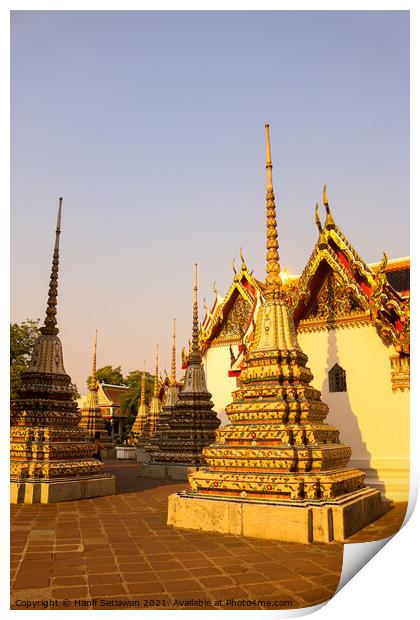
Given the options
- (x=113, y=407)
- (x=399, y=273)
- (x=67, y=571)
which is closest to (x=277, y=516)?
(x=67, y=571)

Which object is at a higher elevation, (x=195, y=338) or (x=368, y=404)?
(x=195, y=338)

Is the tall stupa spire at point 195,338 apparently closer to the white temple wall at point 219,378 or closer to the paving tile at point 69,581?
the white temple wall at point 219,378

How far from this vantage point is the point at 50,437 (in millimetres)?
10234

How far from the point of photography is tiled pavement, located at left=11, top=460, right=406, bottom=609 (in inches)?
149

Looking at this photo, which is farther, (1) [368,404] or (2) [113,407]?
(2) [113,407]

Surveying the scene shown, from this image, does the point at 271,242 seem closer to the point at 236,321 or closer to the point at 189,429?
the point at 189,429

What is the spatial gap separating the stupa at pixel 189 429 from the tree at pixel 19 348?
491 centimetres

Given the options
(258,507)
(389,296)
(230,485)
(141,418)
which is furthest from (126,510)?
(141,418)

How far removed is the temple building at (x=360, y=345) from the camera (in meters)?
10.8

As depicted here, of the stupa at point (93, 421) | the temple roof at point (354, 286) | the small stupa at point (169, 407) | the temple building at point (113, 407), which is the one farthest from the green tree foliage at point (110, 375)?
the temple roof at point (354, 286)

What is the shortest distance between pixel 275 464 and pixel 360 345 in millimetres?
6065

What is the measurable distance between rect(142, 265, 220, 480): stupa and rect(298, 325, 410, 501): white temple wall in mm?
4219

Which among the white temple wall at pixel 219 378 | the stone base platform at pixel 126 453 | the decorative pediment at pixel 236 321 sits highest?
the decorative pediment at pixel 236 321

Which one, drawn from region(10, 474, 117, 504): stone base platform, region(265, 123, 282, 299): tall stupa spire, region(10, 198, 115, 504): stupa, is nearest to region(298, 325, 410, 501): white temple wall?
region(265, 123, 282, 299): tall stupa spire
